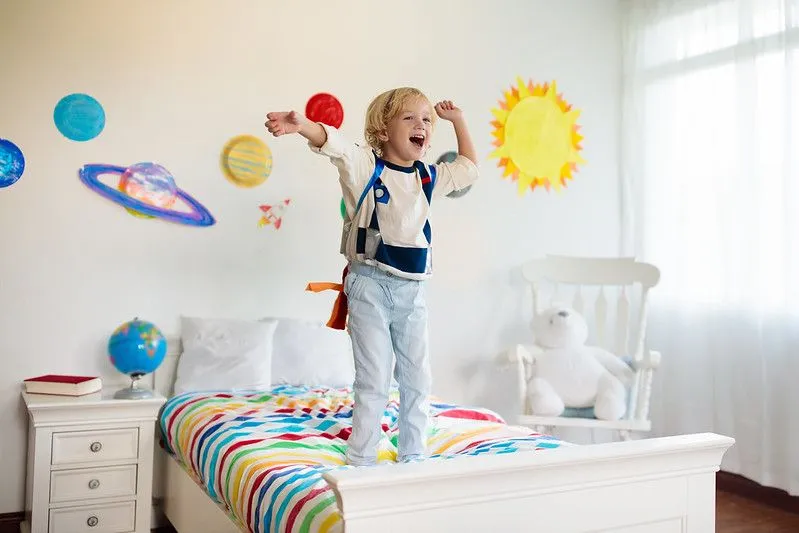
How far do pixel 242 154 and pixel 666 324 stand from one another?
6.52 ft

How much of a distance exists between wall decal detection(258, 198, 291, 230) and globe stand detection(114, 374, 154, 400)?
777 mm

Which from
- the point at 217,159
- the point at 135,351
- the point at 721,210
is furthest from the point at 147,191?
the point at 721,210

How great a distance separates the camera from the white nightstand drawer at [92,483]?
2.55 meters

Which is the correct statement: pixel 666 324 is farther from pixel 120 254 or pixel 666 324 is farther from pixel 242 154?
pixel 120 254

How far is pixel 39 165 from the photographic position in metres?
2.90

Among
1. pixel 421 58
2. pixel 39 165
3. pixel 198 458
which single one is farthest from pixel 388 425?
pixel 421 58

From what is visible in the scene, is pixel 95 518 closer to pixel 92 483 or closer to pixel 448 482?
pixel 92 483

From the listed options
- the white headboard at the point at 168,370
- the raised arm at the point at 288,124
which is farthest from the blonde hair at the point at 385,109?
the white headboard at the point at 168,370

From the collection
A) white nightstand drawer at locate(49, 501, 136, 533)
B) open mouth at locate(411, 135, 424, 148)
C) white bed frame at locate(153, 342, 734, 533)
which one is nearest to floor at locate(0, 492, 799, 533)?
white nightstand drawer at locate(49, 501, 136, 533)

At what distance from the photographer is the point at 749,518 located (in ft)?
9.92

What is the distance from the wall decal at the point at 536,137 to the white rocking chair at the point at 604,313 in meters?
0.43

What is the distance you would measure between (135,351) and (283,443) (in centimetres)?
92

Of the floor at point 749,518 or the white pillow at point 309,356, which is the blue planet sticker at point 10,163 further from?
the floor at point 749,518

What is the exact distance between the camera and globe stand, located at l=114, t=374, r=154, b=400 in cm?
271
